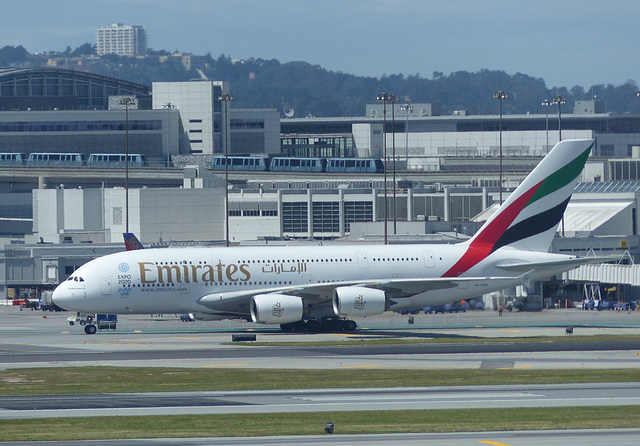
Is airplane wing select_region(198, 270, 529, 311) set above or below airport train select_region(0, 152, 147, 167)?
below

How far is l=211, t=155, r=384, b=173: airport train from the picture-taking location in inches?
6781

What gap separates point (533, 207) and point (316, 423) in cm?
3924

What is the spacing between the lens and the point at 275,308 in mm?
65750


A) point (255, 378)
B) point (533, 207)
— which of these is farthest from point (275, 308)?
point (255, 378)

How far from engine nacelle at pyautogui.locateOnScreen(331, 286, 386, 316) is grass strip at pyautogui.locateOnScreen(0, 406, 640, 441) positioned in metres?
29.7

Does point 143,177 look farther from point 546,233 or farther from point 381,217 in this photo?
point 546,233

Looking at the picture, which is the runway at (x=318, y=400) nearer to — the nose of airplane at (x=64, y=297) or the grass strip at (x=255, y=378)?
the grass strip at (x=255, y=378)

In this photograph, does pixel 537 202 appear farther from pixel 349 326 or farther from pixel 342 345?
pixel 342 345

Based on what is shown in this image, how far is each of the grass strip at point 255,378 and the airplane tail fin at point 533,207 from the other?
24.0 m

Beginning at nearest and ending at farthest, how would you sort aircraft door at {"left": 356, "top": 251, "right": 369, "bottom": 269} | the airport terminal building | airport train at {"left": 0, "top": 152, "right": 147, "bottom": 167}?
aircraft door at {"left": 356, "top": 251, "right": 369, "bottom": 269} → the airport terminal building → airport train at {"left": 0, "top": 152, "right": 147, "bottom": 167}

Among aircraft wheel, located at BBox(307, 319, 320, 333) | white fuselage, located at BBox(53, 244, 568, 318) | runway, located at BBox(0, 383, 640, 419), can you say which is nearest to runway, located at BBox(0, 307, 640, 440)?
runway, located at BBox(0, 383, 640, 419)

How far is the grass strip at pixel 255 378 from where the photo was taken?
142 ft

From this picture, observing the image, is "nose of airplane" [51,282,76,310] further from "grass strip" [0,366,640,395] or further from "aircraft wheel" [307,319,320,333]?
"grass strip" [0,366,640,395]

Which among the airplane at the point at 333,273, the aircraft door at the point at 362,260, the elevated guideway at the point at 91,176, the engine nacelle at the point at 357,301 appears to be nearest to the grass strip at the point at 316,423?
the engine nacelle at the point at 357,301
